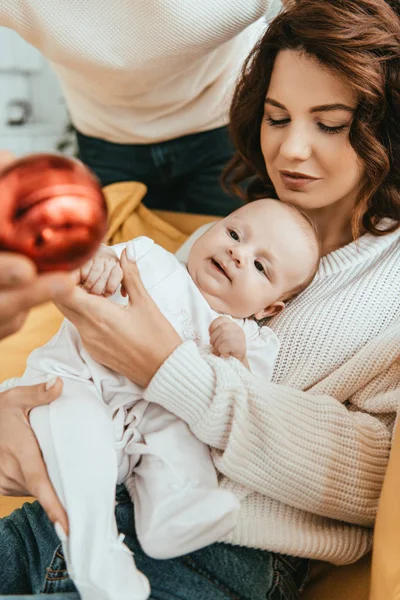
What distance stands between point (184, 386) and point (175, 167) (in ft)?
3.49

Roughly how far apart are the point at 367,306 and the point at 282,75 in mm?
476

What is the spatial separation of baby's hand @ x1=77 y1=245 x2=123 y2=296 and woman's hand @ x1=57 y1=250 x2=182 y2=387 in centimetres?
2

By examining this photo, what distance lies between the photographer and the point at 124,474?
1065 millimetres

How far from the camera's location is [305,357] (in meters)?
1.22

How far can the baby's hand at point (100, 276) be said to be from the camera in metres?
1.04

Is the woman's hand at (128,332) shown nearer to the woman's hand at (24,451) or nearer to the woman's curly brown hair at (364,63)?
the woman's hand at (24,451)

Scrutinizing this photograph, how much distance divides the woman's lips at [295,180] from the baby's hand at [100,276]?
1.45 feet

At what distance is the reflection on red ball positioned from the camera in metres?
0.64

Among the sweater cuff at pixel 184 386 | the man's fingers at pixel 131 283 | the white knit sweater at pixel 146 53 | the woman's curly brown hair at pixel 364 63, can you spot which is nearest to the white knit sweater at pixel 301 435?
the sweater cuff at pixel 184 386

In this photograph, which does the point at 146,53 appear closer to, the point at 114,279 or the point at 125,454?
the point at 114,279

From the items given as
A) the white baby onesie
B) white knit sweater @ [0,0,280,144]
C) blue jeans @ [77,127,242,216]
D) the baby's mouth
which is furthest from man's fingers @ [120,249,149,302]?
blue jeans @ [77,127,242,216]

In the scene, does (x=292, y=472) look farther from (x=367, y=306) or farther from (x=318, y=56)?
(x=318, y=56)

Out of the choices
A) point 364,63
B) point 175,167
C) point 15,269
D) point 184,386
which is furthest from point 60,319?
point 15,269

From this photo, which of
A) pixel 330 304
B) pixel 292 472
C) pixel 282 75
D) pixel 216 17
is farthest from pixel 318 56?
pixel 292 472
